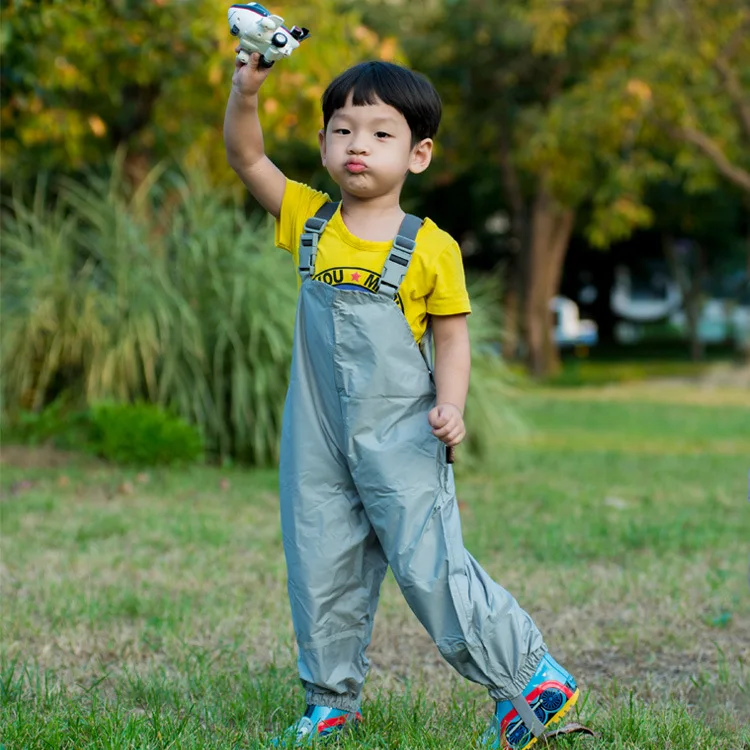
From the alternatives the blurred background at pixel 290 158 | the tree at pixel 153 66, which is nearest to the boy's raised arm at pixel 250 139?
the blurred background at pixel 290 158

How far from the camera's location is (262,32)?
2.56 meters

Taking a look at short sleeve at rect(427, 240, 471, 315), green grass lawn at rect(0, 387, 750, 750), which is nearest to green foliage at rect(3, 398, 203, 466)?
green grass lawn at rect(0, 387, 750, 750)

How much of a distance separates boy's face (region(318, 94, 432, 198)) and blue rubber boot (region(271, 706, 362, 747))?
1.22 m

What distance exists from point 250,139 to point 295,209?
0.20 metres

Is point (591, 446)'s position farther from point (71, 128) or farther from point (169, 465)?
point (71, 128)

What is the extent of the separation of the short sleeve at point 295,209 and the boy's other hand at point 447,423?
22.9 inches

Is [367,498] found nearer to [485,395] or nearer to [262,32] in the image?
[262,32]

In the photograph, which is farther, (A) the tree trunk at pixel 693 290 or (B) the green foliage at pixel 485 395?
(A) the tree trunk at pixel 693 290

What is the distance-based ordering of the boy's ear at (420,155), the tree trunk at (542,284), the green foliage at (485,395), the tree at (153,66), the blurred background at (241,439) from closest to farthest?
the boy's ear at (420,155) → the blurred background at (241,439) → the tree at (153,66) → the green foliage at (485,395) → the tree trunk at (542,284)

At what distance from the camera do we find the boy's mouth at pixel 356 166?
8.79 ft

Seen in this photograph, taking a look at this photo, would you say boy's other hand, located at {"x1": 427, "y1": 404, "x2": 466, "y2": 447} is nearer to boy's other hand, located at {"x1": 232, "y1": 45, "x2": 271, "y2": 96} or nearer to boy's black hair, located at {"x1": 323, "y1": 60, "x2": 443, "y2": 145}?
boy's black hair, located at {"x1": 323, "y1": 60, "x2": 443, "y2": 145}

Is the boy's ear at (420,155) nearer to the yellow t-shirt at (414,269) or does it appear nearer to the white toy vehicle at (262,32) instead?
the yellow t-shirt at (414,269)

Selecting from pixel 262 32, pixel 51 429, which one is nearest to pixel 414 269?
pixel 262 32

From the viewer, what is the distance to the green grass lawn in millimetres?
2885
